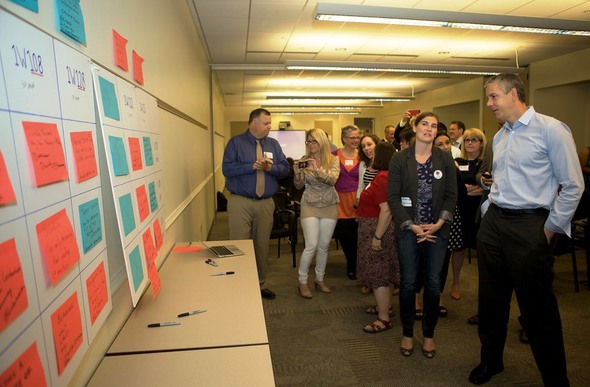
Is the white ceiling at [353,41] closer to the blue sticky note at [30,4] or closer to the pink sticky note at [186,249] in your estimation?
the pink sticky note at [186,249]

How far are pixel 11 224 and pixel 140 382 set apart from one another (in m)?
0.61

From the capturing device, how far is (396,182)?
238 centimetres

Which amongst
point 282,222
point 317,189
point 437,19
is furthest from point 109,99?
point 437,19

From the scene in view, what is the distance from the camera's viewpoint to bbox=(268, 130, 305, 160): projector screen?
37.0 ft

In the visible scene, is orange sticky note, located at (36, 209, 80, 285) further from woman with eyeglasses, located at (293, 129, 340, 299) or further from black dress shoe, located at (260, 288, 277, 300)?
black dress shoe, located at (260, 288, 277, 300)

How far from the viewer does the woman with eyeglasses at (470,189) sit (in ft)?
11.1

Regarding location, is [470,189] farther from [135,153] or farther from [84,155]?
[84,155]

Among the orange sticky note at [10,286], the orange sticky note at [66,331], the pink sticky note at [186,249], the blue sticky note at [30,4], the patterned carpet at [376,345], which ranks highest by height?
the blue sticky note at [30,4]

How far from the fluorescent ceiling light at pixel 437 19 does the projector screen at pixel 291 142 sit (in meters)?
6.92

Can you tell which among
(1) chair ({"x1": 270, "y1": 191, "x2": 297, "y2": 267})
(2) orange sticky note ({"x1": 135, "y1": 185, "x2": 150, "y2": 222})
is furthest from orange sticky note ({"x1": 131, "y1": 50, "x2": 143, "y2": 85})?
(1) chair ({"x1": 270, "y1": 191, "x2": 297, "y2": 267})

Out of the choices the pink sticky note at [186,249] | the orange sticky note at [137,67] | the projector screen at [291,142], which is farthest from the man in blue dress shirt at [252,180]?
the projector screen at [291,142]

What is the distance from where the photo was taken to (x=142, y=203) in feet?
4.88

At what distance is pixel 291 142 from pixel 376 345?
29.8 ft

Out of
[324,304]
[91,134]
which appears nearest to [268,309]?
[324,304]
